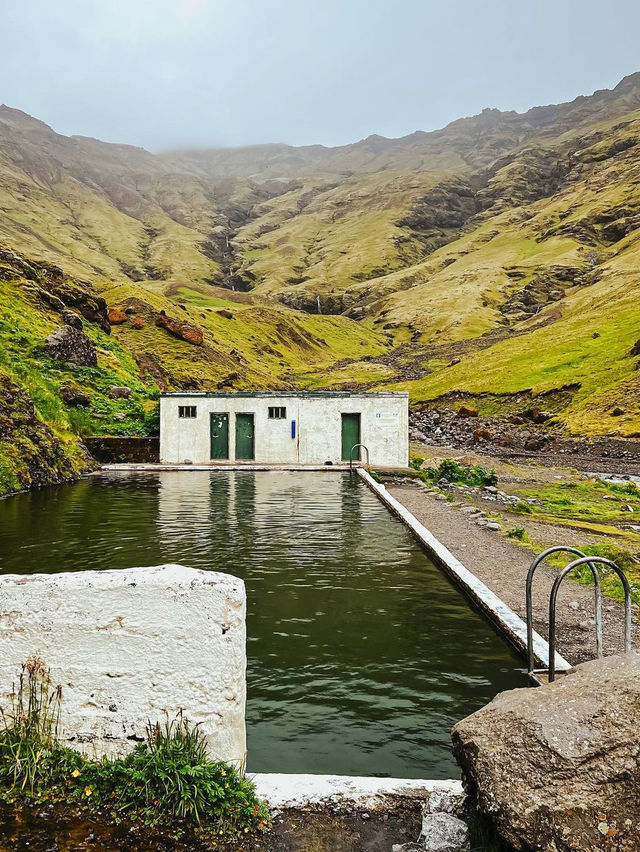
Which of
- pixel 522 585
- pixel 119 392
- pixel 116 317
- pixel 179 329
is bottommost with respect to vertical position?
pixel 522 585

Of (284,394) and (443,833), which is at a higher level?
(284,394)

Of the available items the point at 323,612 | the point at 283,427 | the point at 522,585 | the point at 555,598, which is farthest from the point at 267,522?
the point at 283,427

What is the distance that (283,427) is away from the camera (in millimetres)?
34219

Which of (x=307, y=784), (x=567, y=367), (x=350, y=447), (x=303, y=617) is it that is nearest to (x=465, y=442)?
(x=350, y=447)

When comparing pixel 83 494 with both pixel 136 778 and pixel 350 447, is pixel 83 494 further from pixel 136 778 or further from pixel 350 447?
pixel 136 778

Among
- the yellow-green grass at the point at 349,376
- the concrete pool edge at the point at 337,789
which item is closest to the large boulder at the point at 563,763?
the concrete pool edge at the point at 337,789

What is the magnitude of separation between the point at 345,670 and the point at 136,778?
4207 mm

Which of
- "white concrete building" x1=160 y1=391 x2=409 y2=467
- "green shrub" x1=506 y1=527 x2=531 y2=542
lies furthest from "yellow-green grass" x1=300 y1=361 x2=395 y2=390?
"green shrub" x1=506 y1=527 x2=531 y2=542

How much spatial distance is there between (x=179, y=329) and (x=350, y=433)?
4195cm

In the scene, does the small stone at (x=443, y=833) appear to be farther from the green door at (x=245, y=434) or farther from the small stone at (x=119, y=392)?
the small stone at (x=119, y=392)

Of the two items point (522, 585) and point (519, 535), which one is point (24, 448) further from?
point (522, 585)

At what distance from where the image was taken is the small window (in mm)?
34250

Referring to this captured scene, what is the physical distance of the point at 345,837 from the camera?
418 cm

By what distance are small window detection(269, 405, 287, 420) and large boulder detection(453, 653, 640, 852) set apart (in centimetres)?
3034
